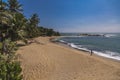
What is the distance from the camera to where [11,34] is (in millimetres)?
30672

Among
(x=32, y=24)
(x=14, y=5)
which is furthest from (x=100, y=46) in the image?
(x=14, y=5)

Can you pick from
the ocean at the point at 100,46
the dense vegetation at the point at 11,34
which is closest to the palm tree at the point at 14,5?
the dense vegetation at the point at 11,34

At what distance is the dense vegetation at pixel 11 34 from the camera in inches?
495

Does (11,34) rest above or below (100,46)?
above

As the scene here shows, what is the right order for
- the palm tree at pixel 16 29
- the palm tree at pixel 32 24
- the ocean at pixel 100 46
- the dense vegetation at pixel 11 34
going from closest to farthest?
1. the dense vegetation at pixel 11 34
2. the palm tree at pixel 16 29
3. the ocean at pixel 100 46
4. the palm tree at pixel 32 24

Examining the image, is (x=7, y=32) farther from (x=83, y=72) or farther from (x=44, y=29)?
(x=44, y=29)

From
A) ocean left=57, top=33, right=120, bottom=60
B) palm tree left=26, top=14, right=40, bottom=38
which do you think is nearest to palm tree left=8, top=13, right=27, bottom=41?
ocean left=57, top=33, right=120, bottom=60

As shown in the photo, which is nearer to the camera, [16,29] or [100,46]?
[16,29]

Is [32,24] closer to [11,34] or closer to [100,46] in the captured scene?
[100,46]

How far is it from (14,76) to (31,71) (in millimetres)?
8029

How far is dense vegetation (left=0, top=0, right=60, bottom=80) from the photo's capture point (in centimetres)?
1256

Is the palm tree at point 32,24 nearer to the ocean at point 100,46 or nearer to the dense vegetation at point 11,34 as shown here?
the dense vegetation at point 11,34

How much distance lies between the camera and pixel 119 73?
67.4ft

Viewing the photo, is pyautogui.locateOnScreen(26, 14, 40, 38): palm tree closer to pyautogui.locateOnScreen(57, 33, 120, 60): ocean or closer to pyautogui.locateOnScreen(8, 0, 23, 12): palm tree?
pyautogui.locateOnScreen(57, 33, 120, 60): ocean
